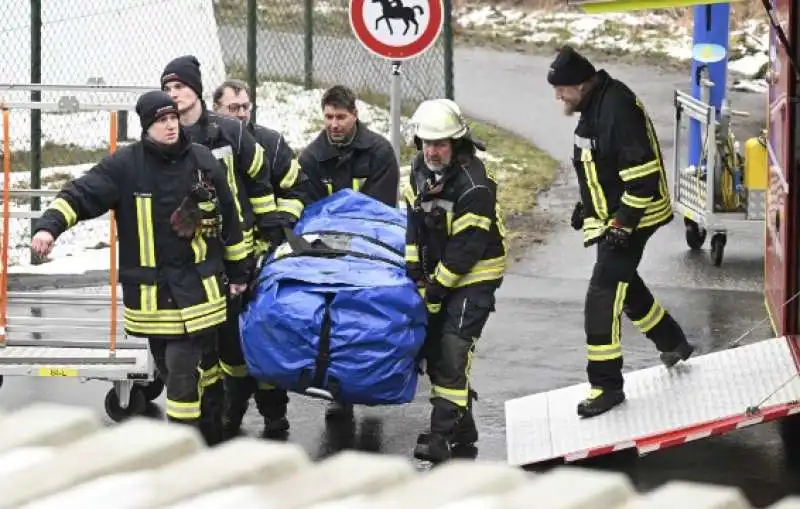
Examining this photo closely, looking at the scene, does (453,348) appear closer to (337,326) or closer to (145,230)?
(337,326)

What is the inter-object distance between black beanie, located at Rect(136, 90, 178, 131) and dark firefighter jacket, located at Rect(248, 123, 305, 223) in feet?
3.31

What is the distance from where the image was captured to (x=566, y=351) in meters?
9.54

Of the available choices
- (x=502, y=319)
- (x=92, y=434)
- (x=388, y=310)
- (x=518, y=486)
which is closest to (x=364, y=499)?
(x=518, y=486)

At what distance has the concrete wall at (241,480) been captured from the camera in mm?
2705

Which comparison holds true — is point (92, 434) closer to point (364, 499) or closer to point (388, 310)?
point (364, 499)

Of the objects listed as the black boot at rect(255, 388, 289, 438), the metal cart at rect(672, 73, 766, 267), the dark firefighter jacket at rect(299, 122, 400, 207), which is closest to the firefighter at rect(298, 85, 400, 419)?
the dark firefighter jacket at rect(299, 122, 400, 207)

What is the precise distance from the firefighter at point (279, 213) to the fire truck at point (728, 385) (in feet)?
3.73

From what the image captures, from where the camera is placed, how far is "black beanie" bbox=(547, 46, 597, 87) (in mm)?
7422

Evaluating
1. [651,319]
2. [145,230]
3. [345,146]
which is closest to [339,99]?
[345,146]

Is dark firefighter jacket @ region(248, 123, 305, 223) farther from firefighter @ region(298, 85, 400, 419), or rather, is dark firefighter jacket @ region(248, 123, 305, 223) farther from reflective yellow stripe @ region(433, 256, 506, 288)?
reflective yellow stripe @ region(433, 256, 506, 288)

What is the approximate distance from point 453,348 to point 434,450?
466mm

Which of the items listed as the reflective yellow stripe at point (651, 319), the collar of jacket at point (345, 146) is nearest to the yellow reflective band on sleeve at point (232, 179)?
the collar of jacket at point (345, 146)

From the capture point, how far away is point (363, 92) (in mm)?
17250

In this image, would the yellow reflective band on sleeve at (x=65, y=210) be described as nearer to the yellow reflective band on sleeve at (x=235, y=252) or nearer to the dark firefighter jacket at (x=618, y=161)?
the yellow reflective band on sleeve at (x=235, y=252)
